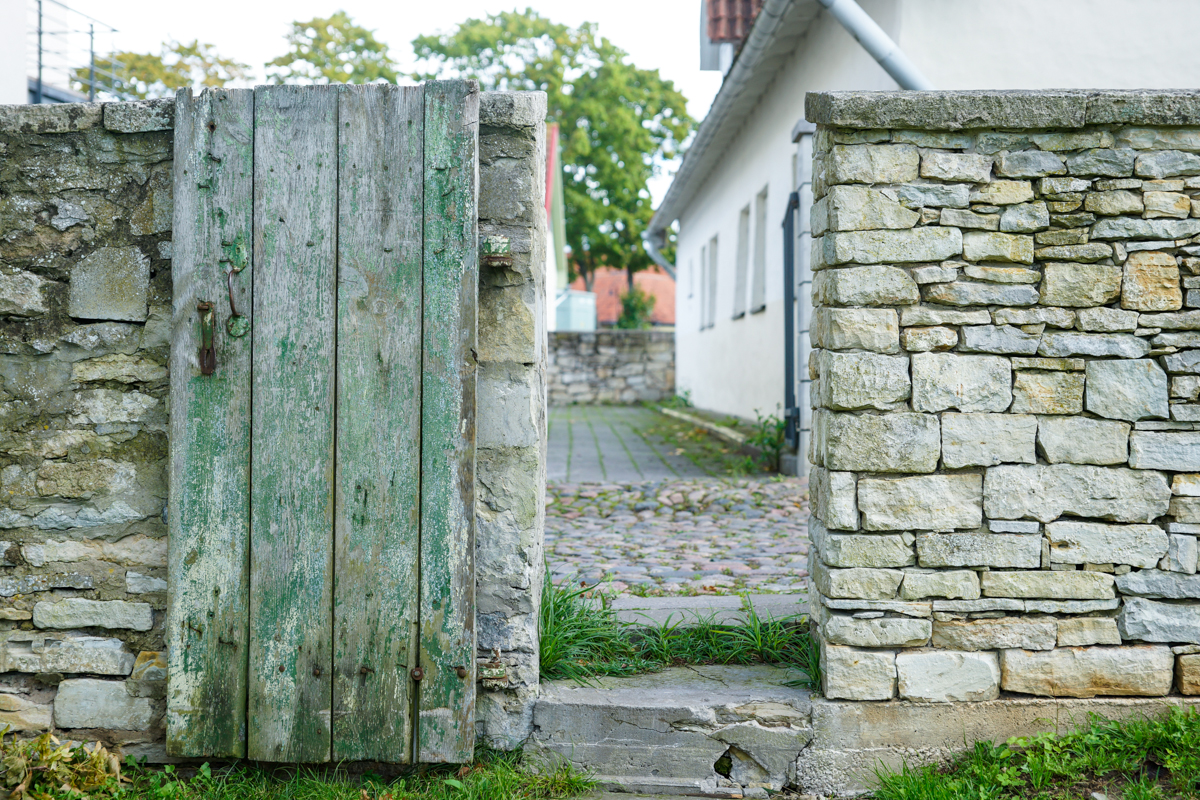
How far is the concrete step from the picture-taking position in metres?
3.23

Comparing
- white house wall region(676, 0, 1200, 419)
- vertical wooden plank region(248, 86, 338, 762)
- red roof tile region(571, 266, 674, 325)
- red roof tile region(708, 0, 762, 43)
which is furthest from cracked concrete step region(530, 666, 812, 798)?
red roof tile region(571, 266, 674, 325)

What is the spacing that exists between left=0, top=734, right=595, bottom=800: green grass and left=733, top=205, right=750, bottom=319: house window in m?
8.55

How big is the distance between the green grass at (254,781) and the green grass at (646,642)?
0.32 metres

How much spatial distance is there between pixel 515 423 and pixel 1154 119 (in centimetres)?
199

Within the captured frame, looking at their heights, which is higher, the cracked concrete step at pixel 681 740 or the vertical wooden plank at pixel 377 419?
the vertical wooden plank at pixel 377 419

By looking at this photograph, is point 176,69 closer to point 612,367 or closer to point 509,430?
point 612,367

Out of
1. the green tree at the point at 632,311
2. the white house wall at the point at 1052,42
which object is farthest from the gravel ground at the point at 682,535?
the green tree at the point at 632,311

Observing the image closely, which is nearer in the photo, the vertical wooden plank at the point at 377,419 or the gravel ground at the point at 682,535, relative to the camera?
the vertical wooden plank at the point at 377,419

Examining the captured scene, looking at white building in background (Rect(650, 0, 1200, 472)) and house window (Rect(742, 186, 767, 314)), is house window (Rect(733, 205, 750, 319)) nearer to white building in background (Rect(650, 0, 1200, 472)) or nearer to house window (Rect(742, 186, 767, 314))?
white building in background (Rect(650, 0, 1200, 472))

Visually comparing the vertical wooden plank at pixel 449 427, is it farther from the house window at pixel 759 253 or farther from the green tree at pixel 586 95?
the green tree at pixel 586 95

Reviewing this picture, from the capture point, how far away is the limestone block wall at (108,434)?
8.68ft

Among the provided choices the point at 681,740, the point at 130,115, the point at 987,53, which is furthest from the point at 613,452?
the point at 130,115

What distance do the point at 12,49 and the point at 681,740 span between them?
8987 mm

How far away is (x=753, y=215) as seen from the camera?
9.97 meters
